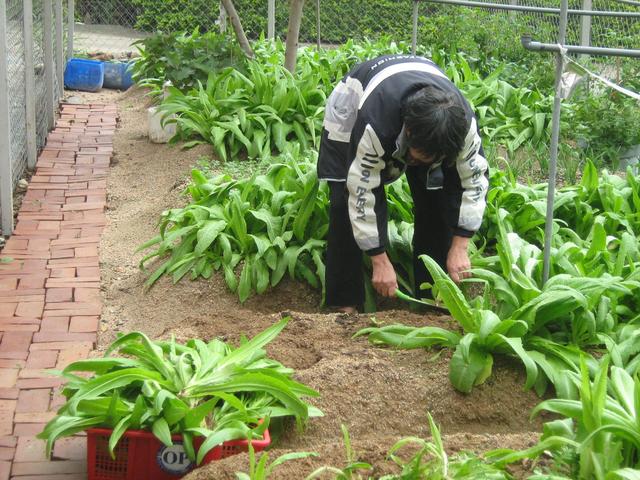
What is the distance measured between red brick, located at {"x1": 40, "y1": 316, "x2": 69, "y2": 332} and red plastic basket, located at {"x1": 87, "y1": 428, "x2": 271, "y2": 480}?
1.76 m

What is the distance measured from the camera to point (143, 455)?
3.70 m

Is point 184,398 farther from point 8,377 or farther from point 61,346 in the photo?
point 61,346

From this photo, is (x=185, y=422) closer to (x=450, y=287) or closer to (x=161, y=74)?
(x=450, y=287)

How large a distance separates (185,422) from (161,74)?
8242 mm

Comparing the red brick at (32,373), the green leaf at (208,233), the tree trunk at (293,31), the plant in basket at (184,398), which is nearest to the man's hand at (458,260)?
the plant in basket at (184,398)

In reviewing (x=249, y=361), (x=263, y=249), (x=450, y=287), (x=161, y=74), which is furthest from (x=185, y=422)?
(x=161, y=74)

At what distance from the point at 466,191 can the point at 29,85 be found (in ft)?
15.5

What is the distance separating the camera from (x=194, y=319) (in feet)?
17.3

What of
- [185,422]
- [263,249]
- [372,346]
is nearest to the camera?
[185,422]

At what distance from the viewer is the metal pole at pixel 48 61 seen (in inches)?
395

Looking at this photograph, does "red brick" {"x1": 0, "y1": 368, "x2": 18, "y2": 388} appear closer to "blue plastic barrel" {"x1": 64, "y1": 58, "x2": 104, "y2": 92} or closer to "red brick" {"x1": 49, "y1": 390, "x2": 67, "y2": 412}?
"red brick" {"x1": 49, "y1": 390, "x2": 67, "y2": 412}

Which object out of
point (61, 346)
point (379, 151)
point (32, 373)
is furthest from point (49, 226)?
point (379, 151)

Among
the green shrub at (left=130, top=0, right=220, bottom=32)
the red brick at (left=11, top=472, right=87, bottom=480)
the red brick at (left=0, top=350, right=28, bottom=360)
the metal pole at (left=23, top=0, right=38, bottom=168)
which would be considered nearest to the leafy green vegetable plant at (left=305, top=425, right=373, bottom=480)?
the red brick at (left=11, top=472, right=87, bottom=480)

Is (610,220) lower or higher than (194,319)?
higher
